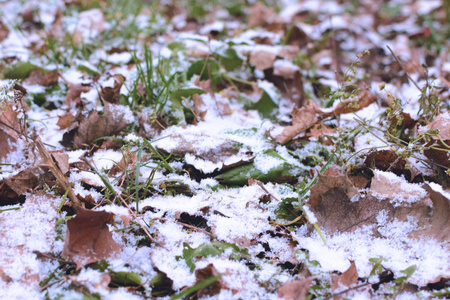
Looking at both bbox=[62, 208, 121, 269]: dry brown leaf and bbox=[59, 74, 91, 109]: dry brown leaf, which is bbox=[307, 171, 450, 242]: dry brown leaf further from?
bbox=[59, 74, 91, 109]: dry brown leaf

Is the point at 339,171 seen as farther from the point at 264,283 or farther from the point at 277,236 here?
the point at 264,283

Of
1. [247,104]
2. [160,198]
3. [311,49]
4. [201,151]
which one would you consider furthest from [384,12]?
[160,198]

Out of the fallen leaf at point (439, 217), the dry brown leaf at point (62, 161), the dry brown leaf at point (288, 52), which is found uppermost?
the dry brown leaf at point (62, 161)

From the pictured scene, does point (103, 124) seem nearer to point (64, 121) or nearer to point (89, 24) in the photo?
point (64, 121)

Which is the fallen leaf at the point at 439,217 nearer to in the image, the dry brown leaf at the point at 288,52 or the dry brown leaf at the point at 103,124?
the dry brown leaf at the point at 103,124

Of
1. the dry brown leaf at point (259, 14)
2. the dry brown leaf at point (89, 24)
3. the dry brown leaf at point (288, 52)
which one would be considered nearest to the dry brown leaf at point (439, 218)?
the dry brown leaf at point (288, 52)

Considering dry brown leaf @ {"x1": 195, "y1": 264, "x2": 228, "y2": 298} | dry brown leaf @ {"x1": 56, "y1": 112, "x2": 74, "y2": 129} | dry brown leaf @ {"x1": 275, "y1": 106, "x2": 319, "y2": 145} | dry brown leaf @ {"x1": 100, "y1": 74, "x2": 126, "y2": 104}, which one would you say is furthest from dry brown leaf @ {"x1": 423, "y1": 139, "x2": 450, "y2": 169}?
dry brown leaf @ {"x1": 56, "y1": 112, "x2": 74, "y2": 129}
